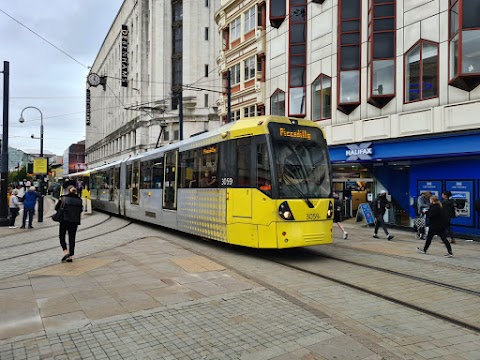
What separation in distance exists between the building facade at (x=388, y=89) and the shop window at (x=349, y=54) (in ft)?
0.15

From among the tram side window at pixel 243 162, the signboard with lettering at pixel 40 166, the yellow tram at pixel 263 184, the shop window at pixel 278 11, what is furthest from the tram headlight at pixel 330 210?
the signboard with lettering at pixel 40 166

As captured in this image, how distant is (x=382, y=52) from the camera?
17.8 metres

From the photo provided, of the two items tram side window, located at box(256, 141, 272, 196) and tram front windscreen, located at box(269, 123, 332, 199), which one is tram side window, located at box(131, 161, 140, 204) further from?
tram front windscreen, located at box(269, 123, 332, 199)

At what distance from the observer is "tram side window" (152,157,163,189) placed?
14742 millimetres

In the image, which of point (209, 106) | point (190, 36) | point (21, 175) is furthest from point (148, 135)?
point (21, 175)

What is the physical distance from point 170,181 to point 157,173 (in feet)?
4.79

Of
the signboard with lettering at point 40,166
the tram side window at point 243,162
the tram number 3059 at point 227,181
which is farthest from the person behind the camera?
the signboard with lettering at point 40,166

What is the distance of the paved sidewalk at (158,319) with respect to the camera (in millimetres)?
4387

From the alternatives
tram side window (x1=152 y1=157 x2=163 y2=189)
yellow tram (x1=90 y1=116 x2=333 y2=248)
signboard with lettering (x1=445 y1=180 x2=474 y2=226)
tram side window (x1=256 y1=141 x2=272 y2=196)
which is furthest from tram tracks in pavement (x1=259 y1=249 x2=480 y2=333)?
signboard with lettering (x1=445 y1=180 x2=474 y2=226)

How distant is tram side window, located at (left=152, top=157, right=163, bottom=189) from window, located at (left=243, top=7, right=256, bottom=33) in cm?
1583

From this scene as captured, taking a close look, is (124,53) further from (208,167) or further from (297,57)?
(208,167)

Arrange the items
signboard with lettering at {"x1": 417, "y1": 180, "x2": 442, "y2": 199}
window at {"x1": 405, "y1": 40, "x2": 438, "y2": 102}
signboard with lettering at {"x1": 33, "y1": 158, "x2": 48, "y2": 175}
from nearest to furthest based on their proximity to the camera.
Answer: signboard with lettering at {"x1": 417, "y1": 180, "x2": 442, "y2": 199} < window at {"x1": 405, "y1": 40, "x2": 438, "y2": 102} < signboard with lettering at {"x1": 33, "y1": 158, "x2": 48, "y2": 175}

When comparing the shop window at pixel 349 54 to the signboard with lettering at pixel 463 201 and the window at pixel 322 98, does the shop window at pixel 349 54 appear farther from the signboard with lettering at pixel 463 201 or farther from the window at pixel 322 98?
the signboard with lettering at pixel 463 201

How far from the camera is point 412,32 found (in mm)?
16734
